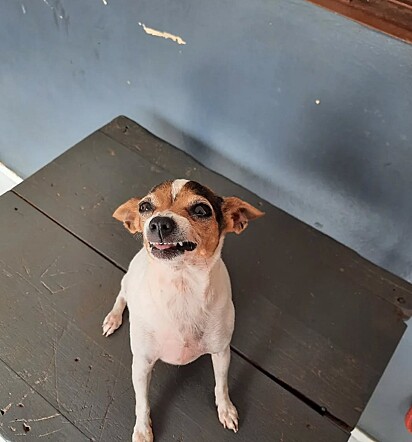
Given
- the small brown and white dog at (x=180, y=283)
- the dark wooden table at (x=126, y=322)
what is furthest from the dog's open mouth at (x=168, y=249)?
the dark wooden table at (x=126, y=322)

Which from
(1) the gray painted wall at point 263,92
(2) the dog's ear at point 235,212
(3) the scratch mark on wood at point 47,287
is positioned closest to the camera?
(2) the dog's ear at point 235,212

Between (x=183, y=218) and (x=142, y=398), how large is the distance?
0.31 metres

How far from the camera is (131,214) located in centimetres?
81

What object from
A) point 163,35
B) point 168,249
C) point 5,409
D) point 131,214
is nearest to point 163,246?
point 168,249

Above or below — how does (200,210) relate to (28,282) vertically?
above

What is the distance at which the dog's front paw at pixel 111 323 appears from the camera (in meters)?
0.98

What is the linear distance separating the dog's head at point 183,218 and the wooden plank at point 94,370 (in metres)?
0.26

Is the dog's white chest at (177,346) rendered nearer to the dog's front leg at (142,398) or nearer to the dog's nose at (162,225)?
the dog's front leg at (142,398)

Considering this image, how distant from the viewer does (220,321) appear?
812mm

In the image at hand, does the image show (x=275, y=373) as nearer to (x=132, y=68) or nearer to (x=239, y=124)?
(x=239, y=124)

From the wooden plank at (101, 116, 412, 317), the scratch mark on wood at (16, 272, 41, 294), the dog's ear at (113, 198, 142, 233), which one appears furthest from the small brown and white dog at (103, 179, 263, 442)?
the wooden plank at (101, 116, 412, 317)

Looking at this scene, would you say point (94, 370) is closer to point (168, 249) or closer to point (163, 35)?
point (168, 249)

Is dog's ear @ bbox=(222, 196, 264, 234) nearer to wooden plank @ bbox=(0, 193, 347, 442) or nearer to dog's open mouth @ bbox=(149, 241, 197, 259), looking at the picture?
dog's open mouth @ bbox=(149, 241, 197, 259)

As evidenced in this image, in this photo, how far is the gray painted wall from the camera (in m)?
0.92
